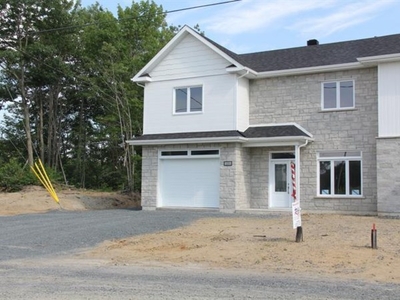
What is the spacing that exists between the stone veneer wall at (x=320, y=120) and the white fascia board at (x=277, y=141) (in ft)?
2.58

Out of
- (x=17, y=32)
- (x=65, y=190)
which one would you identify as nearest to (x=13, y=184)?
(x=65, y=190)

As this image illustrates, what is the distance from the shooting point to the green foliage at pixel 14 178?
28.7m

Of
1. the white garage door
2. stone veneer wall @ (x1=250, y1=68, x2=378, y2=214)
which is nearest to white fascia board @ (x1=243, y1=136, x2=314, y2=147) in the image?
stone veneer wall @ (x1=250, y1=68, x2=378, y2=214)

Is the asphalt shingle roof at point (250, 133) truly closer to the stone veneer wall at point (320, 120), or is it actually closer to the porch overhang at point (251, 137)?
the porch overhang at point (251, 137)

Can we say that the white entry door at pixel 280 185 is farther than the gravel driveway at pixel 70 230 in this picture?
Yes

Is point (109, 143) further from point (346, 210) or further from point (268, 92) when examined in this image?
point (346, 210)

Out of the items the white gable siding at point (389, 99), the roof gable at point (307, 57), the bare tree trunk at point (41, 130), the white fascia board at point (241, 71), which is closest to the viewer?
the white gable siding at point (389, 99)

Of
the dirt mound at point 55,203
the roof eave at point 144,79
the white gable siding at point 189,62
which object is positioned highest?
the white gable siding at point 189,62

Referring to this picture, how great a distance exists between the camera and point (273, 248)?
11727 mm

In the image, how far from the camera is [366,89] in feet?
66.3

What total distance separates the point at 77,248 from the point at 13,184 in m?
18.0

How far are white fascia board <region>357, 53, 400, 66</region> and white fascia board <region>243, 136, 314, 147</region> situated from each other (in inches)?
146

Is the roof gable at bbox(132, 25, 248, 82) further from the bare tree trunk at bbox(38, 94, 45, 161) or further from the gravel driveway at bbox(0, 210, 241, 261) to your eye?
the bare tree trunk at bbox(38, 94, 45, 161)

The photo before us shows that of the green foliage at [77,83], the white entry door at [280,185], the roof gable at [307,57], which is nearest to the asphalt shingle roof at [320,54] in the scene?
the roof gable at [307,57]
